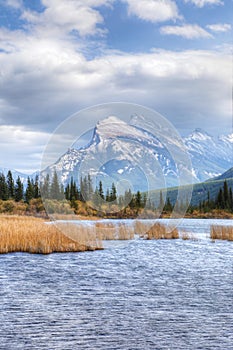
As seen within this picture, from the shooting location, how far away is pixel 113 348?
10.2 m

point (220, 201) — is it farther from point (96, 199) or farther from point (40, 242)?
point (96, 199)

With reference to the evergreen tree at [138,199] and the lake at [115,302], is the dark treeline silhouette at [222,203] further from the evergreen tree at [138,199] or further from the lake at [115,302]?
the evergreen tree at [138,199]

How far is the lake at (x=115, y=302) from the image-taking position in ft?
35.5

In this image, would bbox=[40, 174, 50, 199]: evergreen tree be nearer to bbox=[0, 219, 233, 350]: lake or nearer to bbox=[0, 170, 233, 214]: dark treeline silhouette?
bbox=[0, 170, 233, 214]: dark treeline silhouette

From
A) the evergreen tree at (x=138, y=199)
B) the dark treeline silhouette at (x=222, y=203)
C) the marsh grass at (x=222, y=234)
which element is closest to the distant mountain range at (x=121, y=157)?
the evergreen tree at (x=138, y=199)

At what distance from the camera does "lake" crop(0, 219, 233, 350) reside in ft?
35.5

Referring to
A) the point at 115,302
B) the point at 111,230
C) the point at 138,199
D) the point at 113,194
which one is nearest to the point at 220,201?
the point at 111,230

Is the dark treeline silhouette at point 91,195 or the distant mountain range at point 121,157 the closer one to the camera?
the dark treeline silhouette at point 91,195

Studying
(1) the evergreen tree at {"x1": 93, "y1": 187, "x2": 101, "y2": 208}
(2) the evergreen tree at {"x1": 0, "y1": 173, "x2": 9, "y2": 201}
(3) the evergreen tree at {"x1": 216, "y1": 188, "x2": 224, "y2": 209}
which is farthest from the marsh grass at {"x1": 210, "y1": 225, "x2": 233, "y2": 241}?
(3) the evergreen tree at {"x1": 216, "y1": 188, "x2": 224, "y2": 209}

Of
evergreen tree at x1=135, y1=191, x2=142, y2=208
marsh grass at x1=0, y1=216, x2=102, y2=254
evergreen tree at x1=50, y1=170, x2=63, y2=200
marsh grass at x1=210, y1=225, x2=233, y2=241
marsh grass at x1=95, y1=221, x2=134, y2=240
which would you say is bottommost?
marsh grass at x1=210, y1=225, x2=233, y2=241

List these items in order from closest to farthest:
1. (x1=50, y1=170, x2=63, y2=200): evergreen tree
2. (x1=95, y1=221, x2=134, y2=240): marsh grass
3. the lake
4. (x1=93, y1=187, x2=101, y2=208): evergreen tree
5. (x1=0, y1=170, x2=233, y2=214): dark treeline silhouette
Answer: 1. the lake
2. (x1=0, y1=170, x2=233, y2=214): dark treeline silhouette
3. (x1=93, y1=187, x2=101, y2=208): evergreen tree
4. (x1=50, y1=170, x2=63, y2=200): evergreen tree
5. (x1=95, y1=221, x2=134, y2=240): marsh grass

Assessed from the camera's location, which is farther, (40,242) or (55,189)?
(40,242)

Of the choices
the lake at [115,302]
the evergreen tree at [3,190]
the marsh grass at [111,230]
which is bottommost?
the lake at [115,302]

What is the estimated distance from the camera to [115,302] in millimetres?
14703
